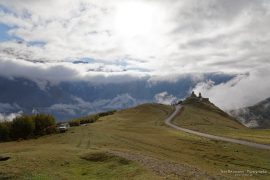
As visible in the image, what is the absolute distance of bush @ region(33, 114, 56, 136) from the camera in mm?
132625

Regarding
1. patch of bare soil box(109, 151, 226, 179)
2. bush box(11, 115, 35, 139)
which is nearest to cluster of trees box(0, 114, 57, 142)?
bush box(11, 115, 35, 139)

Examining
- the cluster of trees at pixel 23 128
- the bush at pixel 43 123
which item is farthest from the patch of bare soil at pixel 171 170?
the bush at pixel 43 123

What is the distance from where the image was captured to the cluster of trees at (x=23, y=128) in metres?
127

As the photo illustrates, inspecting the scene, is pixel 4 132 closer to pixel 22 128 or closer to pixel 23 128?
pixel 22 128

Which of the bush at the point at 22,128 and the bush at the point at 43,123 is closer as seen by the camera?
the bush at the point at 22,128

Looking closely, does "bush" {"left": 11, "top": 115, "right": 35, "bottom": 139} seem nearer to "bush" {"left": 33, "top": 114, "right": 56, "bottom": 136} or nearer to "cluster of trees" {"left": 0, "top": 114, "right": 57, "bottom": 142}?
"cluster of trees" {"left": 0, "top": 114, "right": 57, "bottom": 142}

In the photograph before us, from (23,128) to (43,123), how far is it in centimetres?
870

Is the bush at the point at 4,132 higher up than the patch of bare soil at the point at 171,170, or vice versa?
the bush at the point at 4,132

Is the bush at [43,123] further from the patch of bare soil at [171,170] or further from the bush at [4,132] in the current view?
the patch of bare soil at [171,170]

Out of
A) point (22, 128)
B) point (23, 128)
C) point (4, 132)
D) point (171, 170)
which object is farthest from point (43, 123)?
point (171, 170)

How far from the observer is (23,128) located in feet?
425

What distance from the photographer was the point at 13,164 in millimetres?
53969

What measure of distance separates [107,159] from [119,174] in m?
10.9

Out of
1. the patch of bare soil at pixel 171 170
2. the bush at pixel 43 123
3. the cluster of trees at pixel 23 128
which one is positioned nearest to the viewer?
the patch of bare soil at pixel 171 170
